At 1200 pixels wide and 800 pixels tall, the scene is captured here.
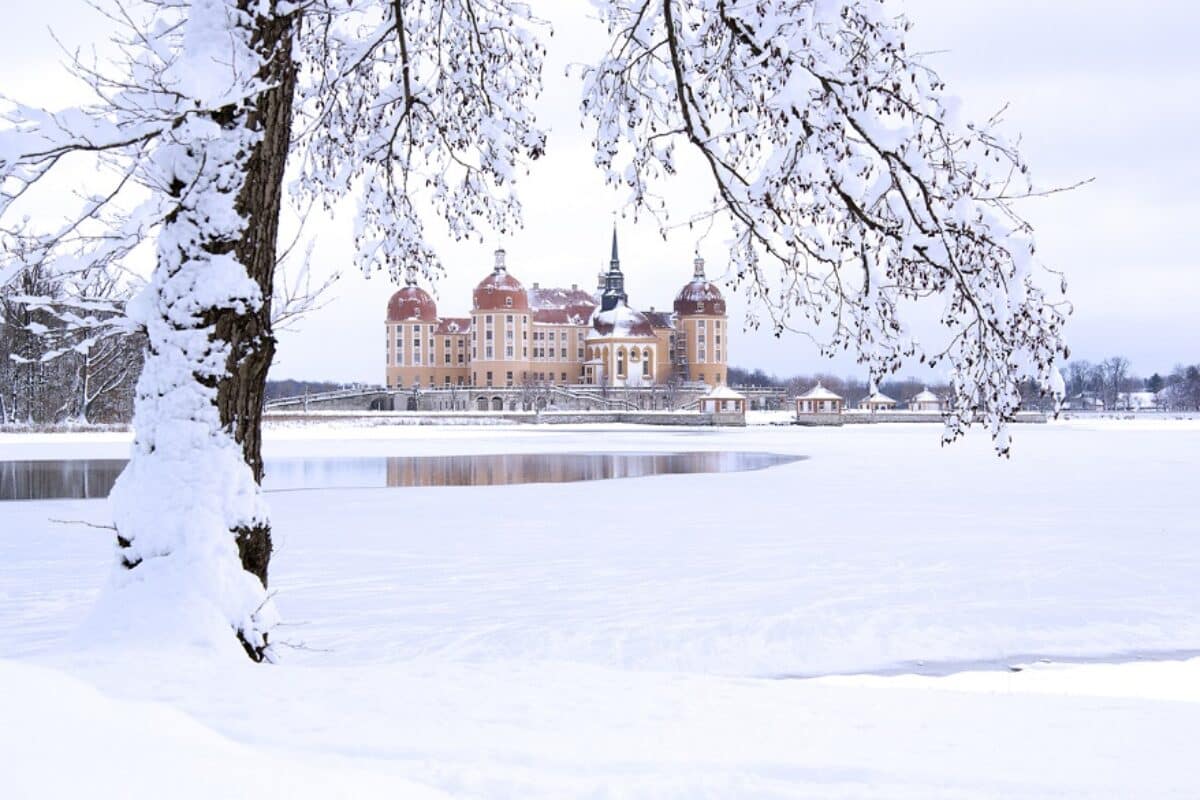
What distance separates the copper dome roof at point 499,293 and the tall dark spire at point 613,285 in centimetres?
997

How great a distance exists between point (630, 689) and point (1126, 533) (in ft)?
39.8

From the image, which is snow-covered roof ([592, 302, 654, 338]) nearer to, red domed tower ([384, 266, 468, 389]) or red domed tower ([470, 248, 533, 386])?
red domed tower ([470, 248, 533, 386])

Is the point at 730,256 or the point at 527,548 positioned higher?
the point at 730,256

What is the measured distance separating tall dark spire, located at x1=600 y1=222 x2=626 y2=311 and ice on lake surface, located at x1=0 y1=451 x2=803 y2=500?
74.4 meters

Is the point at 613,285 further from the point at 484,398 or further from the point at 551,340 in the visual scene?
the point at 484,398

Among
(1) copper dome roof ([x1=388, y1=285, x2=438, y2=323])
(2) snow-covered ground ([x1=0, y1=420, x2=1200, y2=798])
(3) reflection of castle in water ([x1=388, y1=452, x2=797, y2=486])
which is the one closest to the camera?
(2) snow-covered ground ([x1=0, y1=420, x2=1200, y2=798])

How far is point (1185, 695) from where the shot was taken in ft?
24.1

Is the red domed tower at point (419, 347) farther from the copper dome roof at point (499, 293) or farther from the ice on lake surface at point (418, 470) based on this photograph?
the ice on lake surface at point (418, 470)

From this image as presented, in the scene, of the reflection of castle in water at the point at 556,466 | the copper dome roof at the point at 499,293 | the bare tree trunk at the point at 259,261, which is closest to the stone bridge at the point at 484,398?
the copper dome roof at the point at 499,293

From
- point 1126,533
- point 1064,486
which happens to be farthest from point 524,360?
point 1126,533

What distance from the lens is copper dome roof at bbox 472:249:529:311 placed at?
342ft

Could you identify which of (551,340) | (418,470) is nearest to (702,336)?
(551,340)

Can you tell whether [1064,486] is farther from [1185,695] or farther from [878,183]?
[878,183]

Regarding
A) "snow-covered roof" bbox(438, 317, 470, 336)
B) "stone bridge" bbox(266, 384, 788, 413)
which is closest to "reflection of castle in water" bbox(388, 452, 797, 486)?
"stone bridge" bbox(266, 384, 788, 413)
